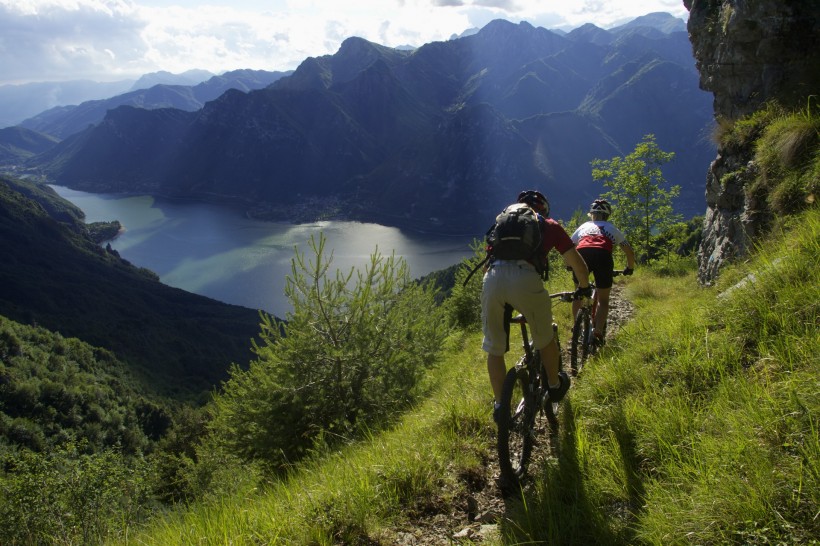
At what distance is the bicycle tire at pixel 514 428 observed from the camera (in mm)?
3295

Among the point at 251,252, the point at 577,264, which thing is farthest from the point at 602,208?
the point at 251,252

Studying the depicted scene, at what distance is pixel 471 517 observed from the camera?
3.28 metres

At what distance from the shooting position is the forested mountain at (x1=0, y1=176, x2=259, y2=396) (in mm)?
87125

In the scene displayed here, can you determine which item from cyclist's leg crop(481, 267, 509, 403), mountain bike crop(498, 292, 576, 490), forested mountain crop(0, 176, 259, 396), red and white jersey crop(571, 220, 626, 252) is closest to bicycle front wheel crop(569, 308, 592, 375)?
red and white jersey crop(571, 220, 626, 252)

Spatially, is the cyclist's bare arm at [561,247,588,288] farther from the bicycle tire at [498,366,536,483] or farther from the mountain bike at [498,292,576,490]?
the bicycle tire at [498,366,536,483]

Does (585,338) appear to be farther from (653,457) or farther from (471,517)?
(471,517)

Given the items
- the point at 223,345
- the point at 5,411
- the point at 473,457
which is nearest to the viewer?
the point at 473,457

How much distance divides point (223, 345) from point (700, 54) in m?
97.4

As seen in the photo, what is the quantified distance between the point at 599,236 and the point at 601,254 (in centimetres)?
29

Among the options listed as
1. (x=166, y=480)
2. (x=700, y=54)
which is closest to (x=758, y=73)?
(x=700, y=54)

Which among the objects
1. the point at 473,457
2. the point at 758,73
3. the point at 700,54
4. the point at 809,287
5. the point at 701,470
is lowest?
the point at 473,457

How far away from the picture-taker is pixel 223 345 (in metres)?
95.1

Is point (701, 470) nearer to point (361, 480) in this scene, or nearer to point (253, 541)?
point (361, 480)

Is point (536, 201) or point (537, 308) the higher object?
point (536, 201)
